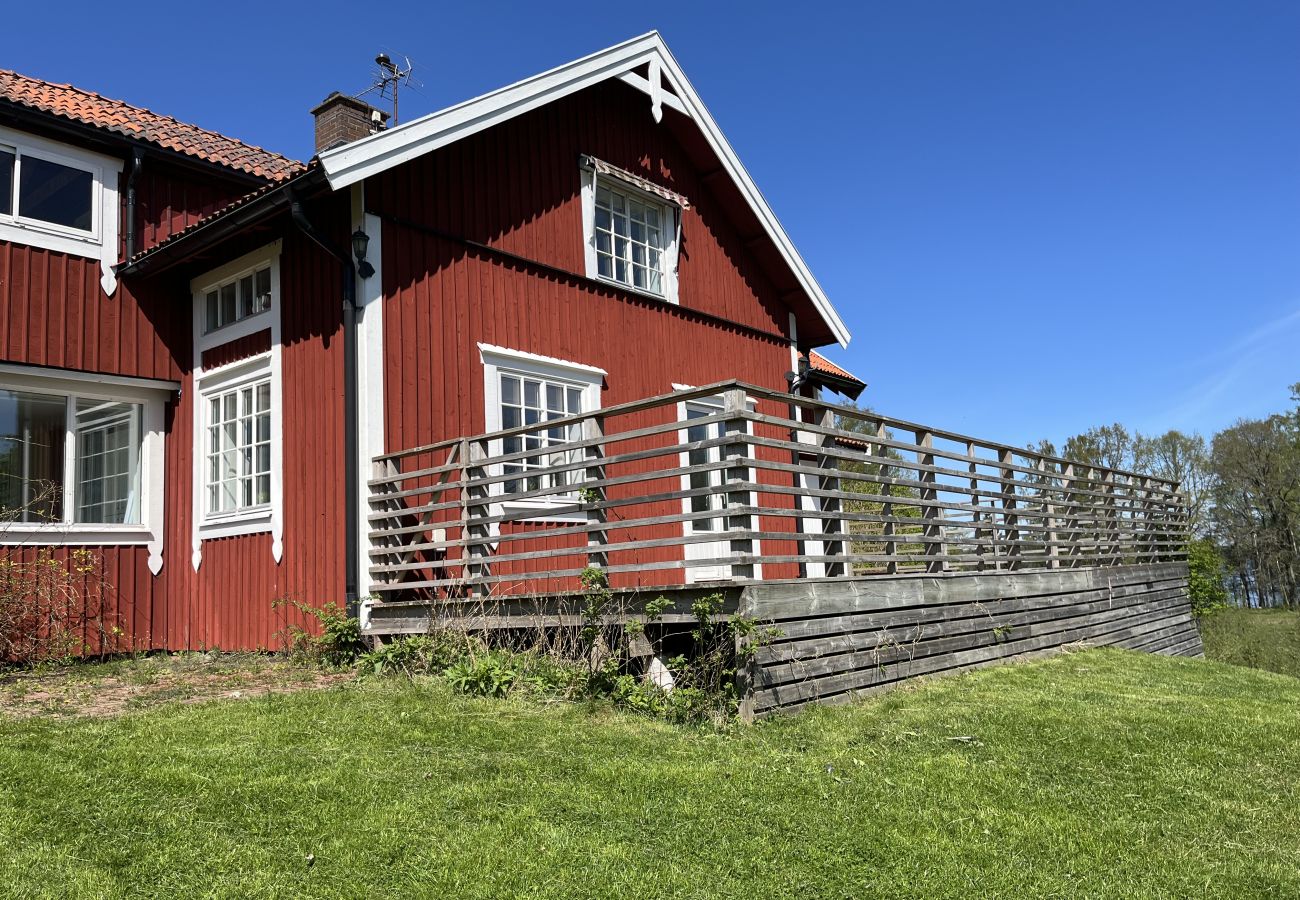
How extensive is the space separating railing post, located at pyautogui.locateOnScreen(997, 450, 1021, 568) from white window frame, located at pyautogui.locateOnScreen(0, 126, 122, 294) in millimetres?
9559

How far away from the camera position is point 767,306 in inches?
559

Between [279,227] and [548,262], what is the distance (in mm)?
2750

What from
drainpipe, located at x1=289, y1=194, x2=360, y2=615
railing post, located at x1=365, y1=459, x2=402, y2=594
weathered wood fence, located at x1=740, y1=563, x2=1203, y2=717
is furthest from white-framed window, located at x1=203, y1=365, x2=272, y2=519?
weathered wood fence, located at x1=740, y1=563, x2=1203, y2=717

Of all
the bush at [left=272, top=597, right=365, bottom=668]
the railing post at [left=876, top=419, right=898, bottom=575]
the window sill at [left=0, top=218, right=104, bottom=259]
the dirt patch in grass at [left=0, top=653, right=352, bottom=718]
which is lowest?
the dirt patch in grass at [left=0, top=653, right=352, bottom=718]

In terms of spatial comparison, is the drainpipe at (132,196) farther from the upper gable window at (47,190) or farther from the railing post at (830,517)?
the railing post at (830,517)

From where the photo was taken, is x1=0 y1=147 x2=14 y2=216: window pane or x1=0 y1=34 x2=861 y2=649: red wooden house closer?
x1=0 y1=34 x2=861 y2=649: red wooden house

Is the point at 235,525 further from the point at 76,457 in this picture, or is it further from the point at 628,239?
the point at 628,239

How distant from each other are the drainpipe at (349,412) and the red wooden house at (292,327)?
0.02 meters

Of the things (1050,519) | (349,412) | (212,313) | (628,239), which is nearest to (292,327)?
(349,412)

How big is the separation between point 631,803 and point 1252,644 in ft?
52.7

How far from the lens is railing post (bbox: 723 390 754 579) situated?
253 inches

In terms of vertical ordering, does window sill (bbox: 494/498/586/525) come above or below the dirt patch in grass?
above

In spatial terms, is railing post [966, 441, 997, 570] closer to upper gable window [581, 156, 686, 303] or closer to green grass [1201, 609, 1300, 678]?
upper gable window [581, 156, 686, 303]

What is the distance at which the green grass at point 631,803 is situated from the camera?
3.88 meters
